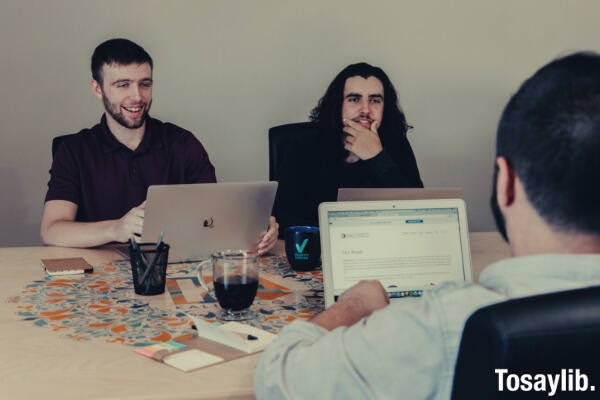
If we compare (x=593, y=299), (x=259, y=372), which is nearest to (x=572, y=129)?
(x=593, y=299)

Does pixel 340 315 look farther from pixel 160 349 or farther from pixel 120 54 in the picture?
pixel 120 54

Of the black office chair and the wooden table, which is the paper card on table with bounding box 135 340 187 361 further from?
the black office chair

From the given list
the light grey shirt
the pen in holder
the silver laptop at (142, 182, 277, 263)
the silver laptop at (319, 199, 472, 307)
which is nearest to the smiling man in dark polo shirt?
the silver laptop at (142, 182, 277, 263)

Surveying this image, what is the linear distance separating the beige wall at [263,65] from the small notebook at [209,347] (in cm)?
200

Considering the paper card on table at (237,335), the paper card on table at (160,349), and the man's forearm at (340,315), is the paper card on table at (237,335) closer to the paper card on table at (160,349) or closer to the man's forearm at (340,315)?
the paper card on table at (160,349)

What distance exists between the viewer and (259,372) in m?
0.83

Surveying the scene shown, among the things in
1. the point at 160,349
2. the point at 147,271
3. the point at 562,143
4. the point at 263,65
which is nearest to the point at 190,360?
the point at 160,349

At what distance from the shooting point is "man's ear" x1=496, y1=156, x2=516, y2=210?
0.75 meters

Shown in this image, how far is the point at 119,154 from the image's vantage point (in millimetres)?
2311

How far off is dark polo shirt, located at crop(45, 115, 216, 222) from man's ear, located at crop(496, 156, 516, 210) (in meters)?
1.68

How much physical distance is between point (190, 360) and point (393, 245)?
500 mm

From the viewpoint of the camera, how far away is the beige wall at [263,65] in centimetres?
283

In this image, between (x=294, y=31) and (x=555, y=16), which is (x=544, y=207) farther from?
(x=555, y=16)

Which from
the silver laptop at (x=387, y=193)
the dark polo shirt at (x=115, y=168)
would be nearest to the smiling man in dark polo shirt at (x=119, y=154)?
the dark polo shirt at (x=115, y=168)
